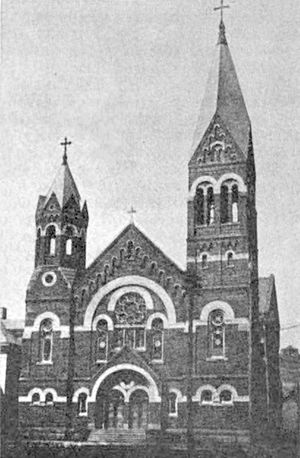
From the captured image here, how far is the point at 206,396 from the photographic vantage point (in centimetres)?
2794

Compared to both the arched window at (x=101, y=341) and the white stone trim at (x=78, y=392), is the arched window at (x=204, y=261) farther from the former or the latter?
the white stone trim at (x=78, y=392)

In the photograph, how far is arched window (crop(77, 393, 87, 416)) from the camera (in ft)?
96.2

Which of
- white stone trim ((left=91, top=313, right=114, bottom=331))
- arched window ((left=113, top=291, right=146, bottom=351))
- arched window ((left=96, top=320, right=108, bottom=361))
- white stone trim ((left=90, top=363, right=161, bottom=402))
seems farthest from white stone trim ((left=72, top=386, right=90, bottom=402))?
Answer: white stone trim ((left=91, top=313, right=114, bottom=331))

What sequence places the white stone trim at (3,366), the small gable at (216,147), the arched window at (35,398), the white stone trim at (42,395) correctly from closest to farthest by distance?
the white stone trim at (42,395), the arched window at (35,398), the small gable at (216,147), the white stone trim at (3,366)

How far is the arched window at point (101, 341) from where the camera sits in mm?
29734

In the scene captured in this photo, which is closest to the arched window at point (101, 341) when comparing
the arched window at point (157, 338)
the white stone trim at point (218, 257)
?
the arched window at point (157, 338)

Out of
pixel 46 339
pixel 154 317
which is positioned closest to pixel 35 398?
pixel 46 339

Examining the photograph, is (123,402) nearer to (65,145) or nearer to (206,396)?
(206,396)

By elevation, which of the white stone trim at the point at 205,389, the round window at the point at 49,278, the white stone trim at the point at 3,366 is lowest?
the white stone trim at the point at 205,389

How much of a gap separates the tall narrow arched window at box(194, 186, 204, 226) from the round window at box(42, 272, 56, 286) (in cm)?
701

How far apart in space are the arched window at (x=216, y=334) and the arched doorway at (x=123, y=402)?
125 inches

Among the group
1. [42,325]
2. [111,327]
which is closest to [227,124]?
[111,327]

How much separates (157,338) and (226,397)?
3.83 metres

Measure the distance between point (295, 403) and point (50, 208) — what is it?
70.0ft
